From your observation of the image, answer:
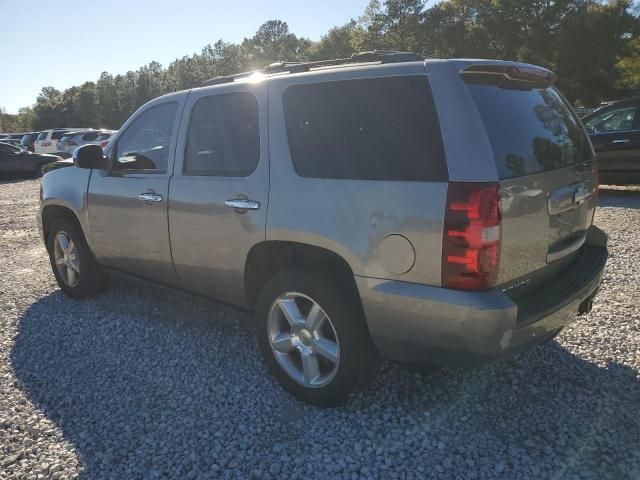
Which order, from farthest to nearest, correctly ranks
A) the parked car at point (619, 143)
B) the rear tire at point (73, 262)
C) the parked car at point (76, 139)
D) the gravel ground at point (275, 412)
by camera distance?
the parked car at point (76, 139) < the parked car at point (619, 143) < the rear tire at point (73, 262) < the gravel ground at point (275, 412)

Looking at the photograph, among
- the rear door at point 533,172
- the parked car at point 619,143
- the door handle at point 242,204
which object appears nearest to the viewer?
the rear door at point 533,172

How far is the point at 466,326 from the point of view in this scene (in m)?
2.32

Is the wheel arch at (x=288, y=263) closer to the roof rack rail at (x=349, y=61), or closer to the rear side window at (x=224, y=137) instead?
the rear side window at (x=224, y=137)

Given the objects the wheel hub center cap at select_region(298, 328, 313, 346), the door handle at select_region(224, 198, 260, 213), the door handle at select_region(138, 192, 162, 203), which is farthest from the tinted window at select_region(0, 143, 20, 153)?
the wheel hub center cap at select_region(298, 328, 313, 346)

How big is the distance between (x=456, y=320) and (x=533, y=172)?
861mm

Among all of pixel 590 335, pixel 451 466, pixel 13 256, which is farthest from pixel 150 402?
pixel 13 256

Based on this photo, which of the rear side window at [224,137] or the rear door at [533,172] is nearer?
the rear door at [533,172]

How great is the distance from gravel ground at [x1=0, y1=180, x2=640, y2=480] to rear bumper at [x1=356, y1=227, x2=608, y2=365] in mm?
515

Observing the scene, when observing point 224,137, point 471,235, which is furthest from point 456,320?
point 224,137

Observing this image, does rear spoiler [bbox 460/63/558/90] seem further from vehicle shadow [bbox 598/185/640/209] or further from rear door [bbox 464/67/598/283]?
vehicle shadow [bbox 598/185/640/209]

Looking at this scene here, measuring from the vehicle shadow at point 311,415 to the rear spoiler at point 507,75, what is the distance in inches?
70.6

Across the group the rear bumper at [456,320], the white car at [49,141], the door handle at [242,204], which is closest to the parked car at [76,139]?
the white car at [49,141]

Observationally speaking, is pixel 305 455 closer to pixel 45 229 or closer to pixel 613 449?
pixel 613 449

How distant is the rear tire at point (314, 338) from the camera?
276 centimetres
